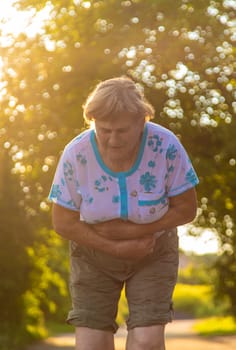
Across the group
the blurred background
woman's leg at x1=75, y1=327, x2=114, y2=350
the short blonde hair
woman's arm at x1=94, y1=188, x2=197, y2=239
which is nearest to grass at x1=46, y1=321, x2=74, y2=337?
the blurred background

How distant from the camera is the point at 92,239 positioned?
4.35 meters

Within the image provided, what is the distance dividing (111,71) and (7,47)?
1953mm

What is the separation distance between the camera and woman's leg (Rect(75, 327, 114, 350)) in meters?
4.45

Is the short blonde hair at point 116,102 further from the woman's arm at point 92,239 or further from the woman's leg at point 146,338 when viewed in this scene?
the woman's leg at point 146,338

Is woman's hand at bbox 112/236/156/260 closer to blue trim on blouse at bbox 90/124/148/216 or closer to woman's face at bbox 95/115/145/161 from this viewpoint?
blue trim on blouse at bbox 90/124/148/216

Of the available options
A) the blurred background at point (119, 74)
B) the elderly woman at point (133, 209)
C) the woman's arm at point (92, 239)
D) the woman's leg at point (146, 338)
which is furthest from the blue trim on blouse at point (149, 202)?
the blurred background at point (119, 74)

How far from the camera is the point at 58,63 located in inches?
546

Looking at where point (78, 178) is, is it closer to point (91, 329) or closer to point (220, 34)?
point (91, 329)

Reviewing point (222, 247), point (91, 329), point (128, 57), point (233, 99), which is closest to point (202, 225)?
point (222, 247)

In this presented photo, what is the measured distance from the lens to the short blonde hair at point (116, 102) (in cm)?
403

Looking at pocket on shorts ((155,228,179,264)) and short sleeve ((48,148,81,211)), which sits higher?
short sleeve ((48,148,81,211))

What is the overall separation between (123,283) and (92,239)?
320 mm

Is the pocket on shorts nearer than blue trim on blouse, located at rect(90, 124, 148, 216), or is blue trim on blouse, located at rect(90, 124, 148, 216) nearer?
blue trim on blouse, located at rect(90, 124, 148, 216)

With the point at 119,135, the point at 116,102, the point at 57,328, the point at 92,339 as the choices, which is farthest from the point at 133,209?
the point at 57,328
